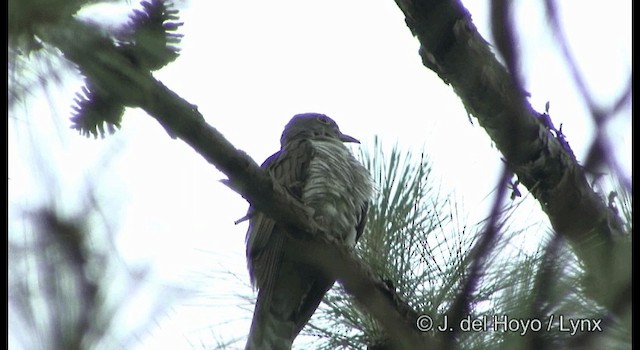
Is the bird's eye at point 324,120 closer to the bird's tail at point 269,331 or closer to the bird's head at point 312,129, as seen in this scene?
the bird's head at point 312,129

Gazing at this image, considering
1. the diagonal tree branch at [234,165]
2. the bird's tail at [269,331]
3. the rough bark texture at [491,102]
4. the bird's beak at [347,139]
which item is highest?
the bird's beak at [347,139]

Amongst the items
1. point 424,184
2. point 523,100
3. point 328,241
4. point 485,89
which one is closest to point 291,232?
point 328,241

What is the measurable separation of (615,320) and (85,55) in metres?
0.89

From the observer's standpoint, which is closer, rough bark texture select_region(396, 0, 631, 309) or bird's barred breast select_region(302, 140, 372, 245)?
rough bark texture select_region(396, 0, 631, 309)

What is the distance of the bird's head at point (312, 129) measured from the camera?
5.31m

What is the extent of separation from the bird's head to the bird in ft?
1.57

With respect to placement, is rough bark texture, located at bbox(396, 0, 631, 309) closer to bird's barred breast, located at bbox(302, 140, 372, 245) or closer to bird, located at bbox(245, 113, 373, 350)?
bird, located at bbox(245, 113, 373, 350)

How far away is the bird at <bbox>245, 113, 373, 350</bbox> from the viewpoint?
4.06 metres

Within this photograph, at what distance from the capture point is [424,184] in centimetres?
336

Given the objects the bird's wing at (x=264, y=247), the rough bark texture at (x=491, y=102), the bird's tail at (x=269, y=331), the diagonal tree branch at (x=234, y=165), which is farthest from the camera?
the bird's wing at (x=264, y=247)

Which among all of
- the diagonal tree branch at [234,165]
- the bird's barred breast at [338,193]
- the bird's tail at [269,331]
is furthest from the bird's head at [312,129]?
the diagonal tree branch at [234,165]

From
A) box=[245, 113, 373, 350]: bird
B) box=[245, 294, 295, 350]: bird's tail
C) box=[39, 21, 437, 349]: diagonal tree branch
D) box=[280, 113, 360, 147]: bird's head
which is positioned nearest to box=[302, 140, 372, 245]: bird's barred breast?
box=[245, 113, 373, 350]: bird

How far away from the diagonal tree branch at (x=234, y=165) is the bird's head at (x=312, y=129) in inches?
77.9

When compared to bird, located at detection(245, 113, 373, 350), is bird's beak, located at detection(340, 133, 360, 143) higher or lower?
higher
